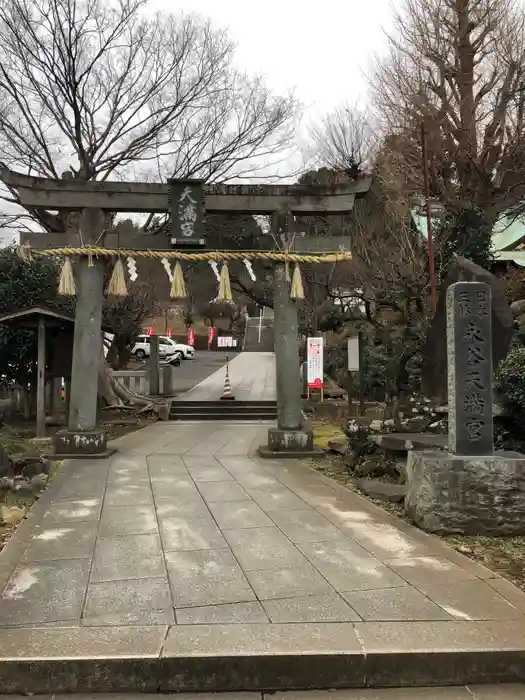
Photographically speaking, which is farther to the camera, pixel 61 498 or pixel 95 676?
pixel 61 498

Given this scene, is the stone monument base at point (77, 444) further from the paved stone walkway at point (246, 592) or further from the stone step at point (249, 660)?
the stone step at point (249, 660)

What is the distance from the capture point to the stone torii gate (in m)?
9.38

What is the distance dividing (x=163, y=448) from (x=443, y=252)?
23.4 feet

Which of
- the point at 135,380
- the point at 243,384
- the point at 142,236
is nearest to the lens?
the point at 142,236

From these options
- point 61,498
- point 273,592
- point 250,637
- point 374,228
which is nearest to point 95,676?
point 250,637

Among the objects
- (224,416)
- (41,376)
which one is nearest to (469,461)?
(41,376)

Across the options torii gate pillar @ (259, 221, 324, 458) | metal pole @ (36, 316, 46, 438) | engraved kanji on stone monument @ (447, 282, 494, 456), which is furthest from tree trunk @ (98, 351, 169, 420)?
engraved kanji on stone monument @ (447, 282, 494, 456)

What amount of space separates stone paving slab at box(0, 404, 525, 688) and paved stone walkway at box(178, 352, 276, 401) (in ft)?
41.2

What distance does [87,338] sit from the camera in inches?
379

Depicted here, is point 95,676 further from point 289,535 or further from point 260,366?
point 260,366

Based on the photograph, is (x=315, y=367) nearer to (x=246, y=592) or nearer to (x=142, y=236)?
(x=142, y=236)

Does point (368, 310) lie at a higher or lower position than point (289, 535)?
higher

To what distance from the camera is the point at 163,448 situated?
10688 mm

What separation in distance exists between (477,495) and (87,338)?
268 inches
